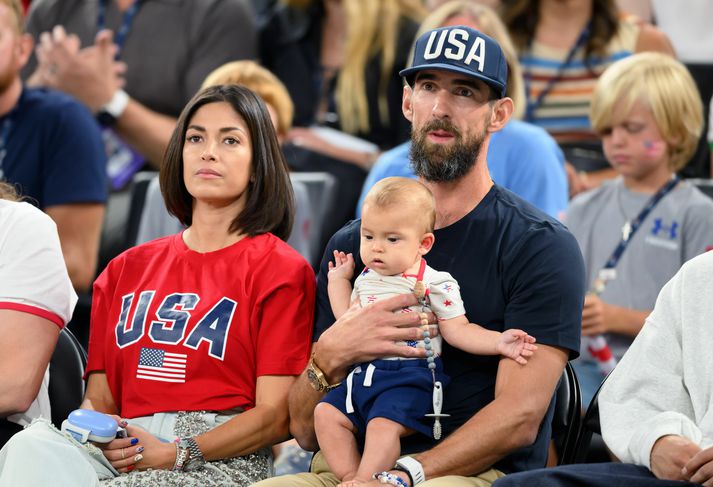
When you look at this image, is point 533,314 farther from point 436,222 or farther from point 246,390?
point 246,390

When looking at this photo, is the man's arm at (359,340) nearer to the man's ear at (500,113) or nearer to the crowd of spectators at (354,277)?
the crowd of spectators at (354,277)

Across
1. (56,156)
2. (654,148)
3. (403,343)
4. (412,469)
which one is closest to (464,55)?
(403,343)

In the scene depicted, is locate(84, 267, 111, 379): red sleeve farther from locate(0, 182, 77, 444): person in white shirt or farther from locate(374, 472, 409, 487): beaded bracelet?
locate(374, 472, 409, 487): beaded bracelet

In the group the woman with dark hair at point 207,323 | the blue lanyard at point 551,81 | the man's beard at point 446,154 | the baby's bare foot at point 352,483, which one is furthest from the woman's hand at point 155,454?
the blue lanyard at point 551,81

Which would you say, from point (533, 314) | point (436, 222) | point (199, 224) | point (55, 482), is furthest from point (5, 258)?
point (533, 314)

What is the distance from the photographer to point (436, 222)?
3.26m

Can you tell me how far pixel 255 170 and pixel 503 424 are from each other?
1.06 meters

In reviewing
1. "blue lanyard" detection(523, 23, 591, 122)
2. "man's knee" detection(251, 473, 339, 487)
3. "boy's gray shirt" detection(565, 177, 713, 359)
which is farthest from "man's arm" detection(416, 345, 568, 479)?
"blue lanyard" detection(523, 23, 591, 122)

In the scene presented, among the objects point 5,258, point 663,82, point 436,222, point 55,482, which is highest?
point 663,82

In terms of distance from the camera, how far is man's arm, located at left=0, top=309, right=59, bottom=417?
326 cm

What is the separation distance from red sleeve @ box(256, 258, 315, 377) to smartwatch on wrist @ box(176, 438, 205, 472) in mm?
268

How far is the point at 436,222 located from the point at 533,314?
0.39 meters

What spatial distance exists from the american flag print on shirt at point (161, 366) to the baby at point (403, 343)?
1.40 ft

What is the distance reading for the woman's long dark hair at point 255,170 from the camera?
3.47 m
